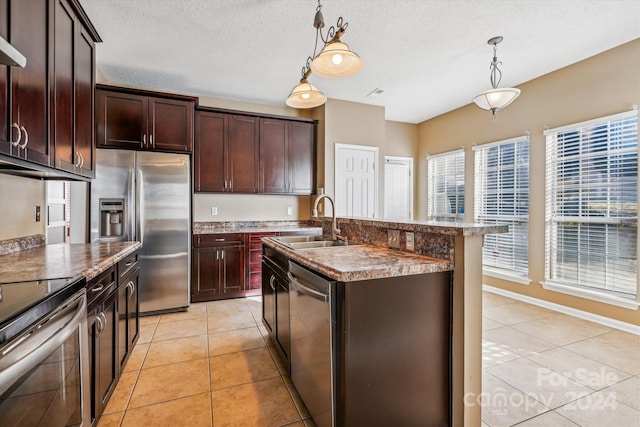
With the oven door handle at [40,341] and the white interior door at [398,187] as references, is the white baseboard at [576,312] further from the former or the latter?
the oven door handle at [40,341]

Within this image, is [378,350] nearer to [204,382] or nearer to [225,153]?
[204,382]

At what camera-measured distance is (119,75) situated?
382 centimetres

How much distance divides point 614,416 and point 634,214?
7.16 feet

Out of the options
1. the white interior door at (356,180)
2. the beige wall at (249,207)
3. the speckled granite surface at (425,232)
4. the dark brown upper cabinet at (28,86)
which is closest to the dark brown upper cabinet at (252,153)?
the beige wall at (249,207)

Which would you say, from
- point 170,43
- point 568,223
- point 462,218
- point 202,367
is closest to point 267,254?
point 202,367

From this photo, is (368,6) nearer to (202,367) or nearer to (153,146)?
(153,146)

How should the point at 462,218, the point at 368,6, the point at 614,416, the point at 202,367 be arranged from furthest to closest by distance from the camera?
the point at 462,218, the point at 368,6, the point at 202,367, the point at 614,416

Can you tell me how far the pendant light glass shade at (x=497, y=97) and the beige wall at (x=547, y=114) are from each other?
45.8 inches

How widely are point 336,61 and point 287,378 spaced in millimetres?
2226

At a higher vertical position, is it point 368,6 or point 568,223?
point 368,6

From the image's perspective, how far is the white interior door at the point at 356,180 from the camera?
15.9 ft

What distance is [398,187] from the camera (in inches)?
237

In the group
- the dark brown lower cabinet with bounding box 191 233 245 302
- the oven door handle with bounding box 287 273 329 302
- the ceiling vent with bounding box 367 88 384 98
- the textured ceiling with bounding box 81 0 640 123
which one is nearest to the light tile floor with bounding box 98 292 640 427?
the dark brown lower cabinet with bounding box 191 233 245 302

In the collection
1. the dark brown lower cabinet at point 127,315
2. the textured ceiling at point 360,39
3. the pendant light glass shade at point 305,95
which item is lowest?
the dark brown lower cabinet at point 127,315
